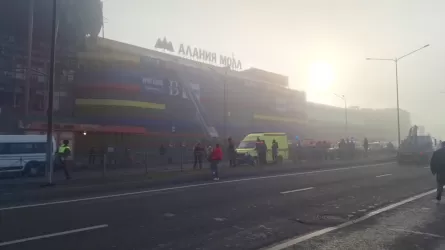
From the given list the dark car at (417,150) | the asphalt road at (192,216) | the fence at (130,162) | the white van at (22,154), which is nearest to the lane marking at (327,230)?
the asphalt road at (192,216)

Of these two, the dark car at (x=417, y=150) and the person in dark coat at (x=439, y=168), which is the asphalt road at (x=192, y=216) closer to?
the person in dark coat at (x=439, y=168)

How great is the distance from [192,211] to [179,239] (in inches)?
108

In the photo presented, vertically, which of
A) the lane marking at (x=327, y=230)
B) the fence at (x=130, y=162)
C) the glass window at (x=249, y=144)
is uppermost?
the glass window at (x=249, y=144)

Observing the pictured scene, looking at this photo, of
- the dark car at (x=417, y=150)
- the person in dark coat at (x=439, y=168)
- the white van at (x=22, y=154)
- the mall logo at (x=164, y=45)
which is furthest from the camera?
the mall logo at (x=164, y=45)

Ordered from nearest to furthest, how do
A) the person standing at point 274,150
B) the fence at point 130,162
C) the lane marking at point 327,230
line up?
the lane marking at point 327,230 < the fence at point 130,162 < the person standing at point 274,150

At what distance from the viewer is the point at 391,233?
7734 millimetres

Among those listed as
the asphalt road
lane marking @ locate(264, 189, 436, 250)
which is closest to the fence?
the asphalt road

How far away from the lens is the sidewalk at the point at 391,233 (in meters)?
6.84

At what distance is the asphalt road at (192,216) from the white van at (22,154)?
13293 mm

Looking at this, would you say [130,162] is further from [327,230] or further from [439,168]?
[327,230]

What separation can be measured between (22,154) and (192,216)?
1862 cm

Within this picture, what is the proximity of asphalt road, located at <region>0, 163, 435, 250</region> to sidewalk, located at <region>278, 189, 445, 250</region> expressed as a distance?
0.56 metres

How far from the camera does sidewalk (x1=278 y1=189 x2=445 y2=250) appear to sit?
6.84 meters

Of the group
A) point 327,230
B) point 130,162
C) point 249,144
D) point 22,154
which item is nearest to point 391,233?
point 327,230
